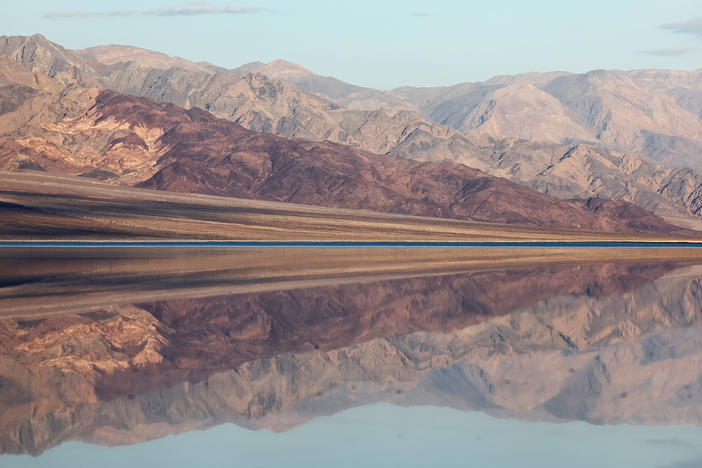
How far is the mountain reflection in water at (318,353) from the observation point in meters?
17.7

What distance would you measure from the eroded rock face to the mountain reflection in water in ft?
0.19

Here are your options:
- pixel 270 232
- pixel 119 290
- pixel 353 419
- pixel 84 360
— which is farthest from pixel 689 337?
pixel 270 232

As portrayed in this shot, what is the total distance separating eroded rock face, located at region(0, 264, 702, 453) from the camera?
17547mm

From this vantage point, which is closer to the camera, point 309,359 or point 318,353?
point 309,359

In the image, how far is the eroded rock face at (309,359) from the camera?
691 inches

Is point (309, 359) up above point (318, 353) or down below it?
above

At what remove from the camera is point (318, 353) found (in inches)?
942

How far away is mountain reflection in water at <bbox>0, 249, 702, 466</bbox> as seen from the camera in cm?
1769

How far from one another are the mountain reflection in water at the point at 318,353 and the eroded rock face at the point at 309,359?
2.3 inches

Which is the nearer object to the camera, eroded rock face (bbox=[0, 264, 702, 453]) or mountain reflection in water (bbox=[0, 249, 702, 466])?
eroded rock face (bbox=[0, 264, 702, 453])

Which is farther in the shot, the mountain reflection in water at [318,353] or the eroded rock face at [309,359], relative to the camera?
the mountain reflection in water at [318,353]

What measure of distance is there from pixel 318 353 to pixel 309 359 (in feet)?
3.24

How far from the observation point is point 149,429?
53.0 ft

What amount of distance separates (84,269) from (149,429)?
3813 centimetres
